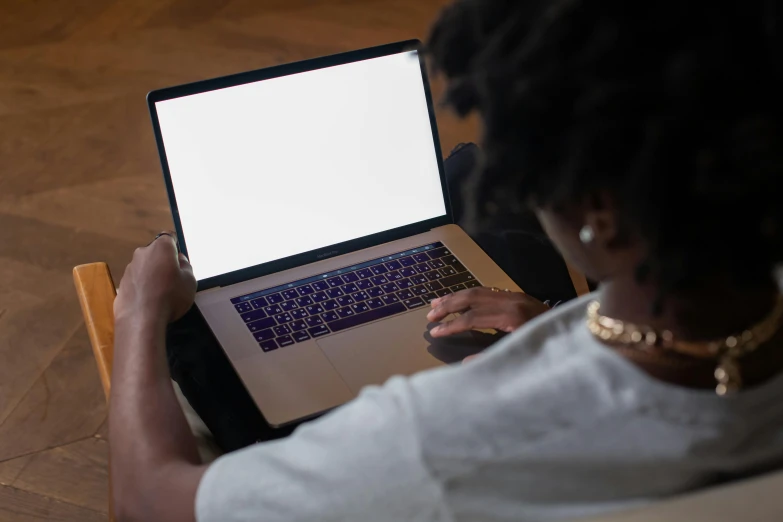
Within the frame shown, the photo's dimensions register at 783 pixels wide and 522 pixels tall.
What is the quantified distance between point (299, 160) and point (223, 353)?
0.27 m

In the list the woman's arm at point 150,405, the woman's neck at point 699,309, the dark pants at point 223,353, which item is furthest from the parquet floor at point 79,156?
the woman's neck at point 699,309

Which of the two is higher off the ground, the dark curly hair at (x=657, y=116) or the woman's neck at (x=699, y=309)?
the dark curly hair at (x=657, y=116)

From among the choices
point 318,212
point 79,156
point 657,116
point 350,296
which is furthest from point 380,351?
point 79,156

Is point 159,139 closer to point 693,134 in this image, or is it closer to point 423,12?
point 693,134

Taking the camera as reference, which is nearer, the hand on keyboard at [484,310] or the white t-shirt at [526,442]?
the white t-shirt at [526,442]

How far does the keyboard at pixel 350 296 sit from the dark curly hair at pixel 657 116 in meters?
0.55

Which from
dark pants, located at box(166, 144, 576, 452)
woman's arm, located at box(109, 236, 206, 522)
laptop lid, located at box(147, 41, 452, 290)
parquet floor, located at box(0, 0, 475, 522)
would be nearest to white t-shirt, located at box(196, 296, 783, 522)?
woman's arm, located at box(109, 236, 206, 522)

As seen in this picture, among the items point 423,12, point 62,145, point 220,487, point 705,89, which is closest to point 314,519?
point 220,487

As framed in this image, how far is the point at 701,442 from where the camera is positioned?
512 millimetres

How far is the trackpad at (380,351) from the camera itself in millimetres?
927

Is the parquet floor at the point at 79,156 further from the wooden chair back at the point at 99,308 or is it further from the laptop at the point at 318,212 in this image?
the wooden chair back at the point at 99,308

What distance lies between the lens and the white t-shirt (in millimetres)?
505

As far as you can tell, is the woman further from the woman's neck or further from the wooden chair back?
the wooden chair back

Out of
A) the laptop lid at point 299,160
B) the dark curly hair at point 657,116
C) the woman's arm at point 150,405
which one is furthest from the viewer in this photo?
the laptop lid at point 299,160
